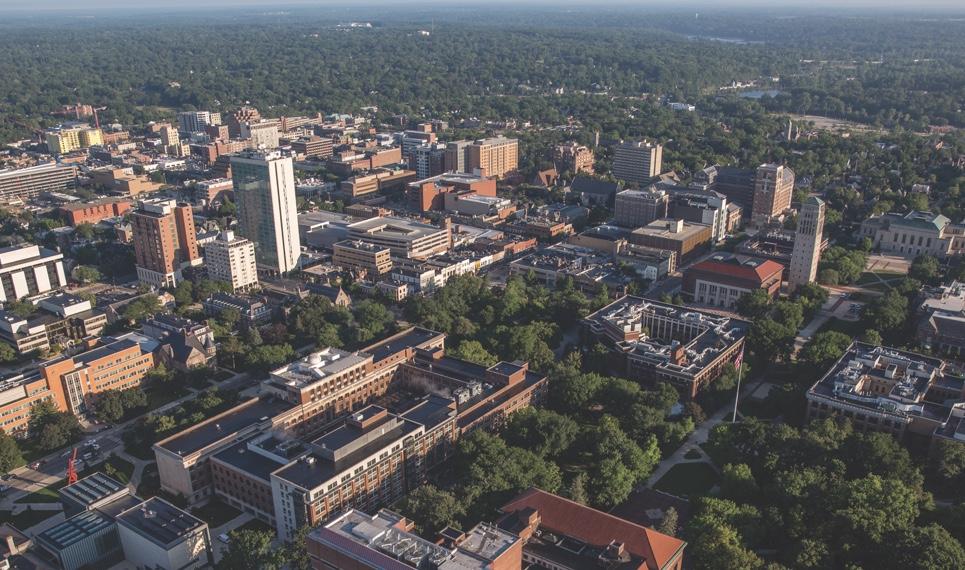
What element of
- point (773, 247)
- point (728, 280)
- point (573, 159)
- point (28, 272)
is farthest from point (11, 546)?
point (573, 159)

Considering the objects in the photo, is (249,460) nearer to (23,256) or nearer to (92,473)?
(92,473)

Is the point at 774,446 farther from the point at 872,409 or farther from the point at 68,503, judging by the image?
the point at 68,503

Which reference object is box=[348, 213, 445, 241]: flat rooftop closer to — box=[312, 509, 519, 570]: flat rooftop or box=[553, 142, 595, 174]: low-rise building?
box=[553, 142, 595, 174]: low-rise building

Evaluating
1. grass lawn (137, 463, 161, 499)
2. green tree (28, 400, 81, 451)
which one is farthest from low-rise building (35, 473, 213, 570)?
green tree (28, 400, 81, 451)

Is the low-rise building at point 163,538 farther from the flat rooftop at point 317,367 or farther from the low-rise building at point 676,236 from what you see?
the low-rise building at point 676,236

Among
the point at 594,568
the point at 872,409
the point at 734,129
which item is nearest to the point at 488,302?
the point at 872,409
